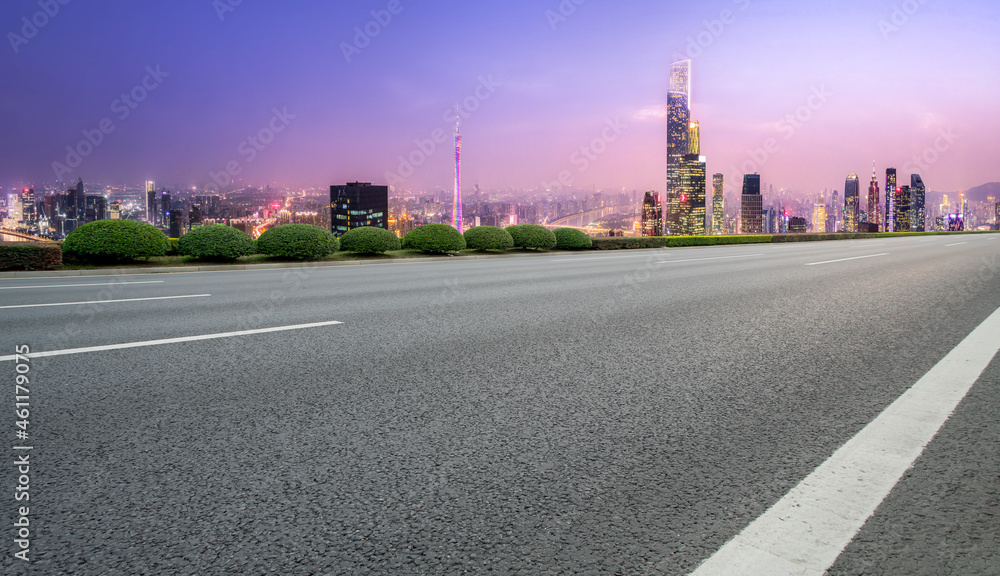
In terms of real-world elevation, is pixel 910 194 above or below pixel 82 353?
above

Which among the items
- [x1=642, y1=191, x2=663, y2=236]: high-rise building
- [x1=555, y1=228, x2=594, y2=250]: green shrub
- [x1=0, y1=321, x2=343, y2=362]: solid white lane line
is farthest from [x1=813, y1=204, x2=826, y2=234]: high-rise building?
[x1=0, y1=321, x2=343, y2=362]: solid white lane line

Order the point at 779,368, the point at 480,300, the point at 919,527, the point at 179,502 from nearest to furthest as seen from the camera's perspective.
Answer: the point at 919,527
the point at 179,502
the point at 779,368
the point at 480,300

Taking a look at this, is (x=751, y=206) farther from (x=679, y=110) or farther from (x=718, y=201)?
(x=679, y=110)

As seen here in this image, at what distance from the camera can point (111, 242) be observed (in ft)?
54.5

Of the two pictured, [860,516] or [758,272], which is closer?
[860,516]

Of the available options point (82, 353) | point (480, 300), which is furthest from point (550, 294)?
point (82, 353)

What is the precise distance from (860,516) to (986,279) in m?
12.6

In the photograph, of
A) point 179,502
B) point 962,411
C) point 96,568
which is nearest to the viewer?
point 96,568

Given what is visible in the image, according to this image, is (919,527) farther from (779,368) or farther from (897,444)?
(779,368)

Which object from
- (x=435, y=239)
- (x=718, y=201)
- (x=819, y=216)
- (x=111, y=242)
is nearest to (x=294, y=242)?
(x=111, y=242)

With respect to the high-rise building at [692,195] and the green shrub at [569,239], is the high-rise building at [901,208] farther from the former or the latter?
the green shrub at [569,239]

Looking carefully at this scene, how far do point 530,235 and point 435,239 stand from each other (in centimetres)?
527

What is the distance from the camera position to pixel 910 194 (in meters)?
120

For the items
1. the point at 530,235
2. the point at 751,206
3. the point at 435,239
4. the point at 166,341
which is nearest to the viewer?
the point at 166,341
